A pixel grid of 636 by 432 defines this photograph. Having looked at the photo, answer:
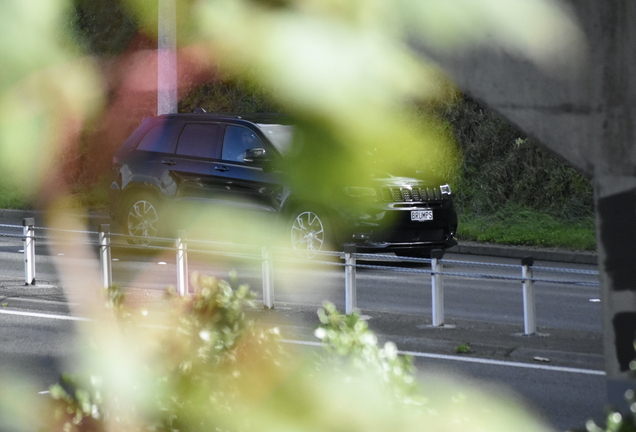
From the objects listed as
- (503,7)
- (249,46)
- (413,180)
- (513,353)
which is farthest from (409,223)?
(513,353)

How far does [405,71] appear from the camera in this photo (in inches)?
56.7

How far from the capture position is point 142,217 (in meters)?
14.3

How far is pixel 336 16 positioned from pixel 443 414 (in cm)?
142

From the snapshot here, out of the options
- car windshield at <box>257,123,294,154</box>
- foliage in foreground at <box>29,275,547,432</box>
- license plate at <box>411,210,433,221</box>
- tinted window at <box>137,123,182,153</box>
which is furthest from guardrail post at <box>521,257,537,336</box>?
car windshield at <box>257,123,294,154</box>

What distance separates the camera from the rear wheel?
14.0 m

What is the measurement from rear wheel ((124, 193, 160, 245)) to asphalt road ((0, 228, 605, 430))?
39 cm

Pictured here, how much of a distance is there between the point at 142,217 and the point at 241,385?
1204 centimetres

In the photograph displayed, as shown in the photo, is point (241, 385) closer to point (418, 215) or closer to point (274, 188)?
point (274, 188)

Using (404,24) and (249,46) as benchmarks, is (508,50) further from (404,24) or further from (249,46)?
(249,46)

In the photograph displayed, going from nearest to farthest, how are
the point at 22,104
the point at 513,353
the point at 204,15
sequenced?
the point at 204,15 → the point at 22,104 → the point at 513,353

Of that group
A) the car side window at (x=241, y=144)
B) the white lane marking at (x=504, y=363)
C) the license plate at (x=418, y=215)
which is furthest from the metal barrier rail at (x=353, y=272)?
the car side window at (x=241, y=144)

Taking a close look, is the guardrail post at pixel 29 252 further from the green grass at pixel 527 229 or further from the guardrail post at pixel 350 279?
the green grass at pixel 527 229

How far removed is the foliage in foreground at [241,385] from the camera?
234 cm

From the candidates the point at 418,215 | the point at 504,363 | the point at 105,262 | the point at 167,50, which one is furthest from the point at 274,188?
the point at 105,262
